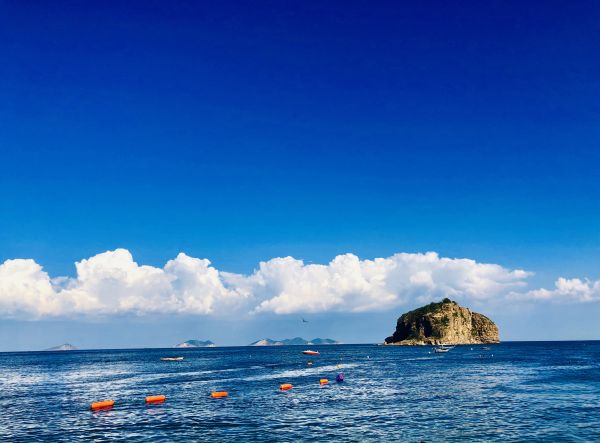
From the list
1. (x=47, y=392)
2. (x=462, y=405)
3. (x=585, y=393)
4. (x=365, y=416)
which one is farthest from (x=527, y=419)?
(x=47, y=392)

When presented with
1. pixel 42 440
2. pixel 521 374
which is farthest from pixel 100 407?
pixel 521 374

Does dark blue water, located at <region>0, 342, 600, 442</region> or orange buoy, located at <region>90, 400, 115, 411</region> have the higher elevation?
orange buoy, located at <region>90, 400, 115, 411</region>

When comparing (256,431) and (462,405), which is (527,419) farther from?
(256,431)

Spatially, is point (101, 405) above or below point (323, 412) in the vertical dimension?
above

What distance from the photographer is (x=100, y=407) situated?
6656 centimetres

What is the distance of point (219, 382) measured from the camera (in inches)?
3954

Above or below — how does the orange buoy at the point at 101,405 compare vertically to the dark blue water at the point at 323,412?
above

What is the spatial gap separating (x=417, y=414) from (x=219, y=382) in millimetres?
52758

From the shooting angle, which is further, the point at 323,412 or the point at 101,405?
→ the point at 101,405

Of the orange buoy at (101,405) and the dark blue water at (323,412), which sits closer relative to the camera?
the dark blue water at (323,412)

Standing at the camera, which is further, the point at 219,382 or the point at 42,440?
the point at 219,382

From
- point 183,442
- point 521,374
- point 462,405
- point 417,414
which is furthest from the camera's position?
point 521,374

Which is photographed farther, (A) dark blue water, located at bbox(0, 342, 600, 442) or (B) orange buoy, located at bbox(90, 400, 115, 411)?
(B) orange buoy, located at bbox(90, 400, 115, 411)

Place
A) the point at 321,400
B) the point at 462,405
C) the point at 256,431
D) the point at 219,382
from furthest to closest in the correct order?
the point at 219,382 < the point at 321,400 < the point at 462,405 < the point at 256,431
